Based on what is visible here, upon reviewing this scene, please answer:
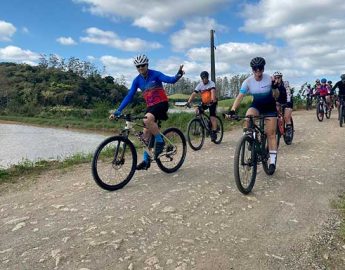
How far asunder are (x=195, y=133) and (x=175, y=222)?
6.27 metres

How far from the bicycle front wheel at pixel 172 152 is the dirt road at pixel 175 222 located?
9.5 inches

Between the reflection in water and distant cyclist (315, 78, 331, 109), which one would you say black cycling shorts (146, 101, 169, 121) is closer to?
the reflection in water

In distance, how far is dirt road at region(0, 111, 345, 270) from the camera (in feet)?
14.2

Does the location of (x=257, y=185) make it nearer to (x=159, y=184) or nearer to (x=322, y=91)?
(x=159, y=184)

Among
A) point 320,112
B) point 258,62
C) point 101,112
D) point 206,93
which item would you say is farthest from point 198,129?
point 101,112

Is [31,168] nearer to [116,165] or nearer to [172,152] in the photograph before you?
[116,165]

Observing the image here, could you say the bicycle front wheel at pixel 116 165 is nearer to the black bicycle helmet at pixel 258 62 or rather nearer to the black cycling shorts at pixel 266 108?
the black cycling shorts at pixel 266 108

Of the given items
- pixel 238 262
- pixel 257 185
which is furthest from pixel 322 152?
pixel 238 262

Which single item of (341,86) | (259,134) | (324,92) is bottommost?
(259,134)

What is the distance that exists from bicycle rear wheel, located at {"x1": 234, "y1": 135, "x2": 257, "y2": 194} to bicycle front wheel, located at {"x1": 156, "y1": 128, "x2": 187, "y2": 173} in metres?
1.80

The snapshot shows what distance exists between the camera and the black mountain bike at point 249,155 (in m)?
6.34

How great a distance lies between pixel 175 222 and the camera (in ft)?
17.5

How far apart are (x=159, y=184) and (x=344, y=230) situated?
327 cm

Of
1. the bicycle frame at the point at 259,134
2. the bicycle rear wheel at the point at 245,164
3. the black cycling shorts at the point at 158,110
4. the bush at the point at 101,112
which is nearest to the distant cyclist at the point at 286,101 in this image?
the bicycle frame at the point at 259,134
